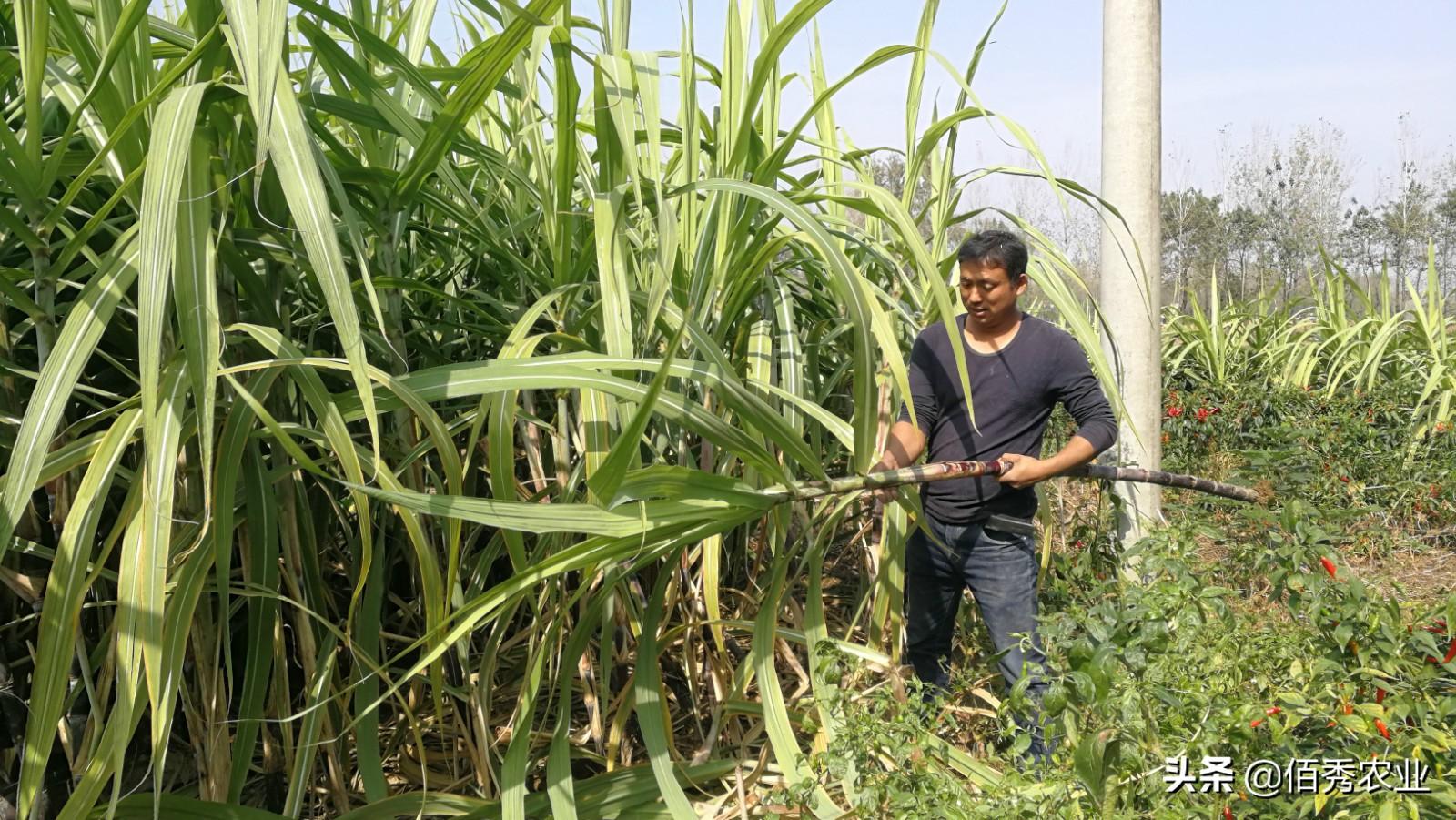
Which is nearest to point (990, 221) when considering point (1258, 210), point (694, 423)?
point (694, 423)

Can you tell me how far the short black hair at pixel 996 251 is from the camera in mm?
1881

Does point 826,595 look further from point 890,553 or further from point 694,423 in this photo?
point 694,423

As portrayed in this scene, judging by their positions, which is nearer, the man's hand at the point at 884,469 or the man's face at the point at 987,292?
the man's hand at the point at 884,469

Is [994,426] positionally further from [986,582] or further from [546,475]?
[546,475]

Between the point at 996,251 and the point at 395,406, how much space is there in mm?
1159

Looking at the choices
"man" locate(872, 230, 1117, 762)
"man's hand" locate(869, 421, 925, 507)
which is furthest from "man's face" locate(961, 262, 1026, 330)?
"man's hand" locate(869, 421, 925, 507)

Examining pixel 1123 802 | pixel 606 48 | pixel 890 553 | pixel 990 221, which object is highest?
pixel 606 48

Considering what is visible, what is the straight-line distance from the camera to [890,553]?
5.73 ft

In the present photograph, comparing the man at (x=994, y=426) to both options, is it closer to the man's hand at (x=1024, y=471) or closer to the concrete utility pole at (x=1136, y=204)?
the man's hand at (x=1024, y=471)

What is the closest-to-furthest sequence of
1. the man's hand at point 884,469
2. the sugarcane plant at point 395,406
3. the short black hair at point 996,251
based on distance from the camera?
the sugarcane plant at point 395,406 → the man's hand at point 884,469 → the short black hair at point 996,251

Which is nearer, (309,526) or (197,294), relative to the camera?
(197,294)

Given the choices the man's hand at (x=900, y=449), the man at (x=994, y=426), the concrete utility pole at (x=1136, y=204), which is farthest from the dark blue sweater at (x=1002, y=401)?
the concrete utility pole at (x=1136, y=204)

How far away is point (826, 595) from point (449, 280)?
3.61 ft

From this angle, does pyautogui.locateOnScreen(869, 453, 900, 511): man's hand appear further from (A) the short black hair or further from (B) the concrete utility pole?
(B) the concrete utility pole
